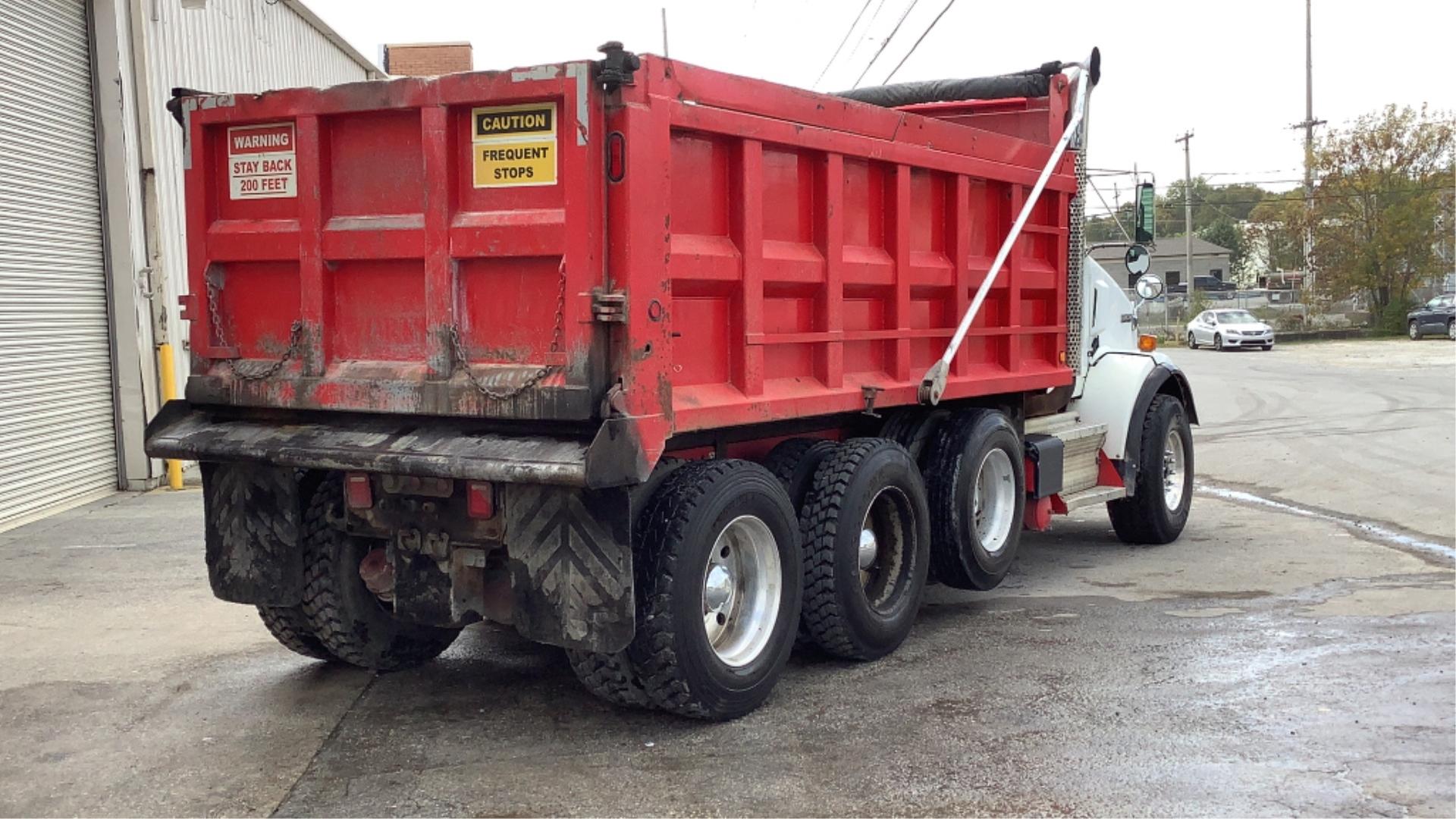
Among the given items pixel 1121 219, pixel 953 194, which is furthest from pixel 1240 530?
pixel 953 194

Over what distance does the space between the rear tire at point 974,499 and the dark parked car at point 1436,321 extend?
1583 inches

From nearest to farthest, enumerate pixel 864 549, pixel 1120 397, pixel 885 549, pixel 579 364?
pixel 579 364 < pixel 864 549 < pixel 885 549 < pixel 1120 397

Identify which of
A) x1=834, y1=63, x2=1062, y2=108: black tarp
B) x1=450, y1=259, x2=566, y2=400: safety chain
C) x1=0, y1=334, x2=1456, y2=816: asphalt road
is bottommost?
x1=0, y1=334, x2=1456, y2=816: asphalt road

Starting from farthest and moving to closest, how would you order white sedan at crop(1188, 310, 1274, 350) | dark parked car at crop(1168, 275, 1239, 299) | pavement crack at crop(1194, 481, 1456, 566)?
dark parked car at crop(1168, 275, 1239, 299), white sedan at crop(1188, 310, 1274, 350), pavement crack at crop(1194, 481, 1456, 566)

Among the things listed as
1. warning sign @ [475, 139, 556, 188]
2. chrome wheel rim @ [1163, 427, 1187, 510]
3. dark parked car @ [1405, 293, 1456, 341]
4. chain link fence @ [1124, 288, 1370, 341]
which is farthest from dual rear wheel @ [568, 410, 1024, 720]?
chain link fence @ [1124, 288, 1370, 341]

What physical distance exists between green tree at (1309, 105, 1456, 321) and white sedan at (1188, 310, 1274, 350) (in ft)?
32.9

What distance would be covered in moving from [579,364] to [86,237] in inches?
361

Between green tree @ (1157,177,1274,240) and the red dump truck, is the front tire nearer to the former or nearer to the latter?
the red dump truck

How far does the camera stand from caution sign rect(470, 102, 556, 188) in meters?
4.87

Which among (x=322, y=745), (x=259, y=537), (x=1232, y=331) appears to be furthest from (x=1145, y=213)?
(x=1232, y=331)

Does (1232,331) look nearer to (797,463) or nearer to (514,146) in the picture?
(797,463)

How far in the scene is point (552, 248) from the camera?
15.9 ft

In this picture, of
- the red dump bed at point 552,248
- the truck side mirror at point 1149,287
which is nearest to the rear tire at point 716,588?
the red dump bed at point 552,248

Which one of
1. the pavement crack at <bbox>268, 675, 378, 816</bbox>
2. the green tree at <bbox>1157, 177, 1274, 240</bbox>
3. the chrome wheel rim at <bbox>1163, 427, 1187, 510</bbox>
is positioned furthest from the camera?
the green tree at <bbox>1157, 177, 1274, 240</bbox>
